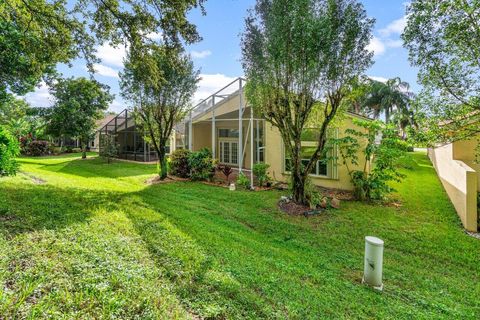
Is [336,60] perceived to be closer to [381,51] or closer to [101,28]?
[381,51]

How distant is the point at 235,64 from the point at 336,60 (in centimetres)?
374

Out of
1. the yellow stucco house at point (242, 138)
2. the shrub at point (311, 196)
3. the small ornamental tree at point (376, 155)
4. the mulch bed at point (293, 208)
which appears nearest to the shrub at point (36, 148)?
the yellow stucco house at point (242, 138)

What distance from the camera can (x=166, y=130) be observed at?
553 inches

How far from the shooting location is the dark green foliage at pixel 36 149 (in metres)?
28.5

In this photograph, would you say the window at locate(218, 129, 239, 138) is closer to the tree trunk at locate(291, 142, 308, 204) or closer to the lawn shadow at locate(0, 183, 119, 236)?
the tree trunk at locate(291, 142, 308, 204)

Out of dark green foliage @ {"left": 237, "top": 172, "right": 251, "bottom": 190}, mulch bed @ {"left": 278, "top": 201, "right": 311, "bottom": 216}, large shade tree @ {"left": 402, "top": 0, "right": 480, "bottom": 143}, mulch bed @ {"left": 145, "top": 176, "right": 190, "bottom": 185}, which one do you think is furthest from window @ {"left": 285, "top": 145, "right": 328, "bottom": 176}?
mulch bed @ {"left": 145, "top": 176, "right": 190, "bottom": 185}

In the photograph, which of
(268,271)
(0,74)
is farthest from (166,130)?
(268,271)

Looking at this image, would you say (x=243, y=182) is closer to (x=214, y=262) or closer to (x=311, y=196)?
(x=311, y=196)

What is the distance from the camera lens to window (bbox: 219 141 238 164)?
18.2 m

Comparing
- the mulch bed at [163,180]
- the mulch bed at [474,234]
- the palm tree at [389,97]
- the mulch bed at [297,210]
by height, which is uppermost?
the palm tree at [389,97]

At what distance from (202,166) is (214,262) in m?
10.0

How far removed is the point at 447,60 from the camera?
6.32 metres

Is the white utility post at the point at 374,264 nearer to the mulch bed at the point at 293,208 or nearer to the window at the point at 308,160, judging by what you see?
the mulch bed at the point at 293,208

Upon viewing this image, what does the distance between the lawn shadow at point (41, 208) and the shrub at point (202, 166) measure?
239 inches
